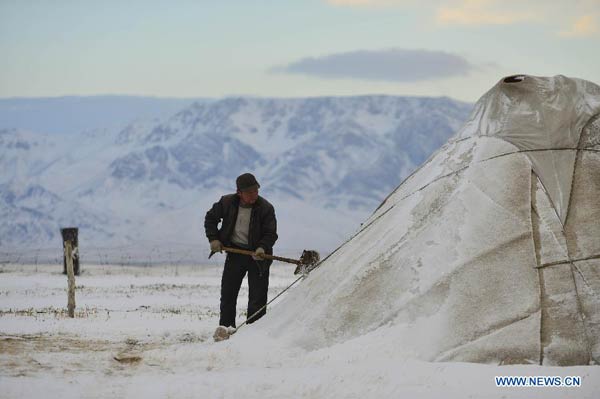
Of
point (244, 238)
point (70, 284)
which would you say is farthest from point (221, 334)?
point (70, 284)

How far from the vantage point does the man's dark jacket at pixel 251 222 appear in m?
12.3

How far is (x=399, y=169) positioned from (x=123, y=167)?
49.7m

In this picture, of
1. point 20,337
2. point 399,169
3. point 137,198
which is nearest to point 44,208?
point 137,198

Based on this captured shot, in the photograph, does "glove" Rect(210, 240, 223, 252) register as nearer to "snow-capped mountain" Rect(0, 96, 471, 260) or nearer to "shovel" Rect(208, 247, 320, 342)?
"shovel" Rect(208, 247, 320, 342)

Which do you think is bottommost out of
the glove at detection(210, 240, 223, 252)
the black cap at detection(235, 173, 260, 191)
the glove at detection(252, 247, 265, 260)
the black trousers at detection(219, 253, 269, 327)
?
the black trousers at detection(219, 253, 269, 327)

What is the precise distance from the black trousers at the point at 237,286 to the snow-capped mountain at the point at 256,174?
445ft

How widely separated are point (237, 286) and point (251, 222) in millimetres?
861

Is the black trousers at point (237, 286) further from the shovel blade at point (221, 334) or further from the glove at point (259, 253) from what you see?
the shovel blade at point (221, 334)

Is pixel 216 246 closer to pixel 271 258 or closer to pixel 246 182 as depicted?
pixel 271 258

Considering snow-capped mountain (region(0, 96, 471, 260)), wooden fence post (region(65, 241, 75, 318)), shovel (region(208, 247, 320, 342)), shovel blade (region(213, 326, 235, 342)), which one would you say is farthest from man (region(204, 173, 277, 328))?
snow-capped mountain (region(0, 96, 471, 260))

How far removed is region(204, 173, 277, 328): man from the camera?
12258 mm

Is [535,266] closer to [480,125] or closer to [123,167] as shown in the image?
[480,125]

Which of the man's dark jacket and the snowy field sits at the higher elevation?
the man's dark jacket

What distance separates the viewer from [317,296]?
1123 cm
